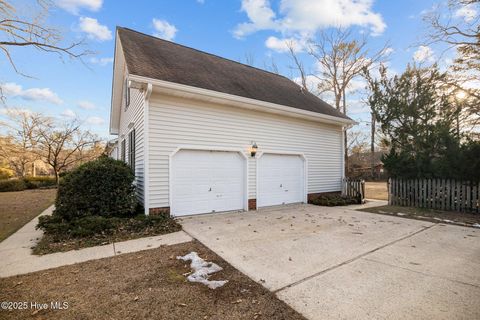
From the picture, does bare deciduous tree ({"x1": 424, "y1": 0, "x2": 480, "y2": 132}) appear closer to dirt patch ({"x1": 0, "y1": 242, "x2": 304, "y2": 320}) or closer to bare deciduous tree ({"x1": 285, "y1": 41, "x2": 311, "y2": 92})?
bare deciduous tree ({"x1": 285, "y1": 41, "x2": 311, "y2": 92})

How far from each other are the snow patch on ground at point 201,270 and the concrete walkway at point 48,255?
1010mm

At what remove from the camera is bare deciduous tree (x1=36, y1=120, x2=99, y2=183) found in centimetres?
2054

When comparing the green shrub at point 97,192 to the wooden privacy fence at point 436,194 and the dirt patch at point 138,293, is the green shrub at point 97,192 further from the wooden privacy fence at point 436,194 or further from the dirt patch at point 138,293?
the wooden privacy fence at point 436,194

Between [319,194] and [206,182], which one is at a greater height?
[206,182]

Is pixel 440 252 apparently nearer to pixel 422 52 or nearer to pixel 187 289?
pixel 187 289

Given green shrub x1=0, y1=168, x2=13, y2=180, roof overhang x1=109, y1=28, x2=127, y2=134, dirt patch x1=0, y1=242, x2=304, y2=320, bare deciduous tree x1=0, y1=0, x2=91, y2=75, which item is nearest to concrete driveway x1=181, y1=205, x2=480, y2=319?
dirt patch x1=0, y1=242, x2=304, y2=320

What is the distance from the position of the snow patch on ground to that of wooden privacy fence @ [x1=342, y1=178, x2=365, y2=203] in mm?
8653

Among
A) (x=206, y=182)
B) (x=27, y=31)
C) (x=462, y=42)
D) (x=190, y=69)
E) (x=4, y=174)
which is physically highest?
(x=462, y=42)

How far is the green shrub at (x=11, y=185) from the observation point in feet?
52.5

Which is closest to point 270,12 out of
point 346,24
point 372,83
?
point 372,83

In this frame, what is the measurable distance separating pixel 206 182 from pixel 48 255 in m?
4.17

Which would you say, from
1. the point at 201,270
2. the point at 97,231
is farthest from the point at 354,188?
the point at 97,231

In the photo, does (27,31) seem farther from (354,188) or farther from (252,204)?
(354,188)

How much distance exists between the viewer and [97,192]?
5.89m
